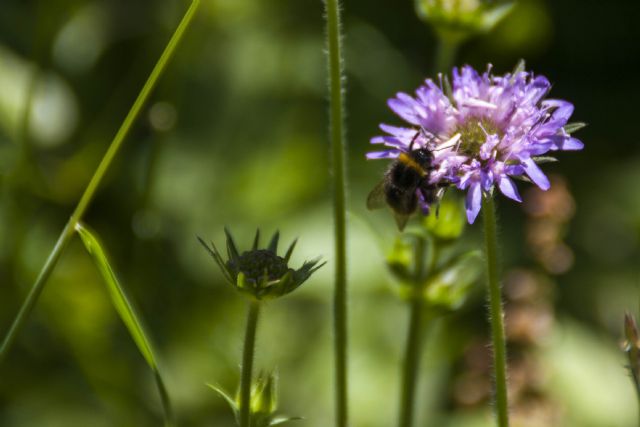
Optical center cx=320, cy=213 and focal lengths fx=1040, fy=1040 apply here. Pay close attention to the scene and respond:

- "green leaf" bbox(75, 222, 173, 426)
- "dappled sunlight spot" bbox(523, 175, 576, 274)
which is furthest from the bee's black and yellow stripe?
"dappled sunlight spot" bbox(523, 175, 576, 274)

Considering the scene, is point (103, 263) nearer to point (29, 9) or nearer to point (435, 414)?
point (435, 414)

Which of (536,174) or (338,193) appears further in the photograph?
(338,193)

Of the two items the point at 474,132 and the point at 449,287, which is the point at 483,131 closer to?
the point at 474,132

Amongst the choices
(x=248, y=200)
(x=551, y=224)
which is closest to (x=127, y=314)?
(x=551, y=224)

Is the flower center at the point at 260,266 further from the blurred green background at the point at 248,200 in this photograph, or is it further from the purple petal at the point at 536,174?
the blurred green background at the point at 248,200

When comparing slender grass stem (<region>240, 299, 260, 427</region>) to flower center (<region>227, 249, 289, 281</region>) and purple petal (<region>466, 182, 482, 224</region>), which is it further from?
purple petal (<region>466, 182, 482, 224</region>)
